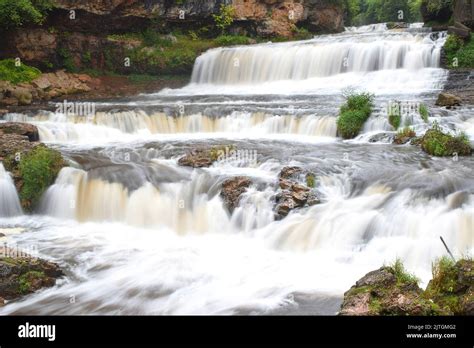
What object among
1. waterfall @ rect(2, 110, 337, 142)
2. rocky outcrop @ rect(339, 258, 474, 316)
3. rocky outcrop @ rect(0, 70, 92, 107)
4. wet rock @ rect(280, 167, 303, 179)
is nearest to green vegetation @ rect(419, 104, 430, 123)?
waterfall @ rect(2, 110, 337, 142)

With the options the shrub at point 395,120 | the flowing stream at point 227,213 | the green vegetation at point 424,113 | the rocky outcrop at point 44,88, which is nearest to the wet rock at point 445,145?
the flowing stream at point 227,213

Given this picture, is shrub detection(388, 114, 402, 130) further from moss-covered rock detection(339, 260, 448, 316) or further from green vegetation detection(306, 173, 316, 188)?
moss-covered rock detection(339, 260, 448, 316)

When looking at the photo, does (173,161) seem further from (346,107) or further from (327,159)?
(346,107)

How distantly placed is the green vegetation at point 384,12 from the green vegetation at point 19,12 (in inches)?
879

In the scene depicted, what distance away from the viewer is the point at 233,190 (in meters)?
11.5

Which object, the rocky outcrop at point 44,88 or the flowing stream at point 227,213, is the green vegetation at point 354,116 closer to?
the flowing stream at point 227,213

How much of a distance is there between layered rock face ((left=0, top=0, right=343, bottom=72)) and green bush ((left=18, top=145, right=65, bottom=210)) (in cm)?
1312

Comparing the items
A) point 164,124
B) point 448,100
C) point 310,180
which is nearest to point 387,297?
point 310,180

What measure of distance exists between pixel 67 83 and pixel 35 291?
17.8m

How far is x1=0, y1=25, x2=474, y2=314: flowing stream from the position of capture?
841cm

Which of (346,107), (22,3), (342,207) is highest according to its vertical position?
(22,3)

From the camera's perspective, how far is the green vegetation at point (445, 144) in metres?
13.3

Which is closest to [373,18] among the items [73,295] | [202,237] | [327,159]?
[327,159]

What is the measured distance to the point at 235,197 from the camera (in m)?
11.3
